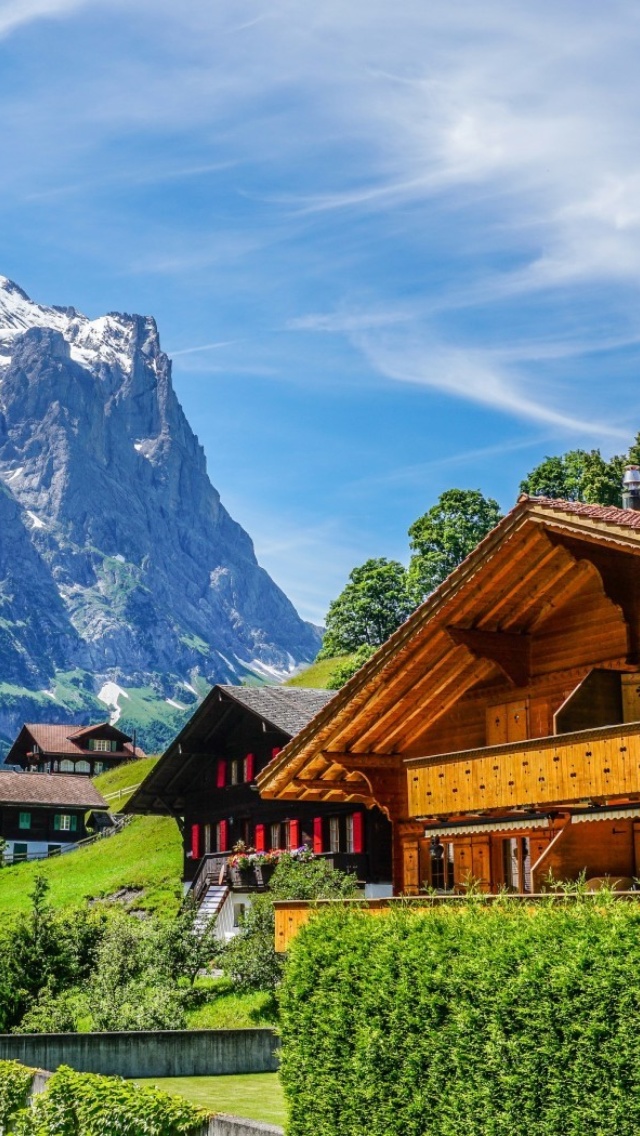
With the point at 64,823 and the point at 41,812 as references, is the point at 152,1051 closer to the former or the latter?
the point at 41,812

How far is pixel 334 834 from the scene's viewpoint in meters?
44.9

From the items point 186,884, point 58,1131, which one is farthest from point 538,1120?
point 186,884

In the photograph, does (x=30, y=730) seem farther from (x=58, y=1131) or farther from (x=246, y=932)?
(x=58, y=1131)

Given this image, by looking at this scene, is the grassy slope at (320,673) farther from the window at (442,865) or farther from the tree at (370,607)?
the window at (442,865)

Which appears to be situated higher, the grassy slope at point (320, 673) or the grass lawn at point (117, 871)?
the grassy slope at point (320, 673)

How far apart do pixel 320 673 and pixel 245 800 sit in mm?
43211

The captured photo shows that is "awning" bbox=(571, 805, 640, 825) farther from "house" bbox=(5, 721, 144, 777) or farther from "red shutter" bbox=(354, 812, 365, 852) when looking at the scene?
"house" bbox=(5, 721, 144, 777)

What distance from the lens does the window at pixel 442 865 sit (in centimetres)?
2595

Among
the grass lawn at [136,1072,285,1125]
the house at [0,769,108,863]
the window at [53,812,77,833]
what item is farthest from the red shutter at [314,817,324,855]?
the window at [53,812,77,833]

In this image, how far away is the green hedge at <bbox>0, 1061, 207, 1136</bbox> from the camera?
51.4 feet

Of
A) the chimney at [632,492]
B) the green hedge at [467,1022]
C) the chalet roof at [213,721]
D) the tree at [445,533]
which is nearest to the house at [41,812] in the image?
the tree at [445,533]

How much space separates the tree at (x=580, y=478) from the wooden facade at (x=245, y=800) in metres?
36.3

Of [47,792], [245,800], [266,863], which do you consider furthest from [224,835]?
[47,792]

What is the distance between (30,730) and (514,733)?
111 meters
